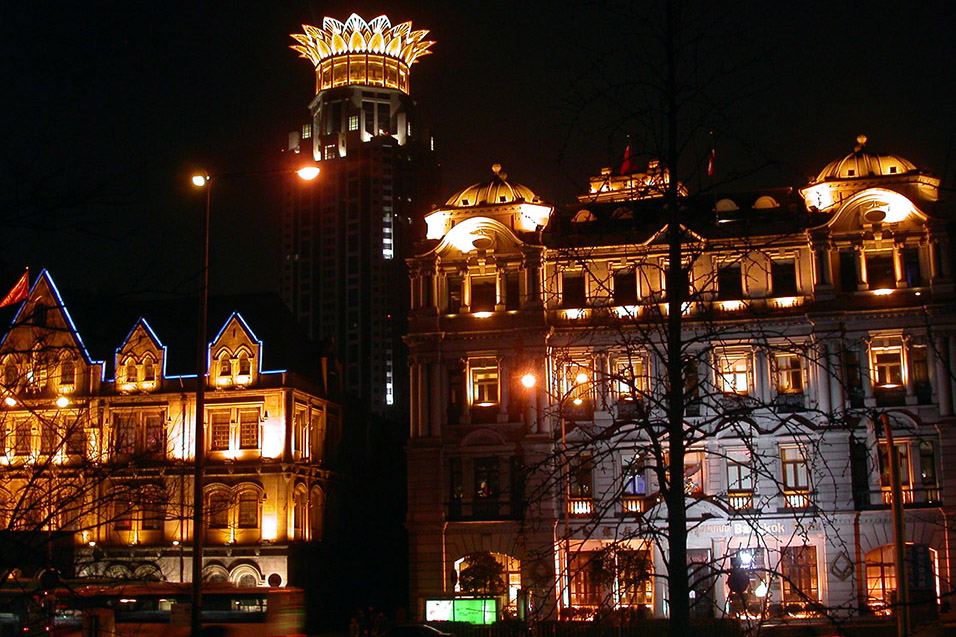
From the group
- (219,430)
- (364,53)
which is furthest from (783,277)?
(364,53)

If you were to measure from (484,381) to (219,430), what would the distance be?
16.6 meters

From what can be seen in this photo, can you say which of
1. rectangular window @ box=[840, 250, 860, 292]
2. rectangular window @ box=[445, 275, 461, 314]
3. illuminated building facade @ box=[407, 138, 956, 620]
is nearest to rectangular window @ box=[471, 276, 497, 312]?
illuminated building facade @ box=[407, 138, 956, 620]

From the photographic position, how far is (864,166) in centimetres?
5784

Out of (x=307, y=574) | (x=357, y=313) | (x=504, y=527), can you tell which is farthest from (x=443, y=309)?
(x=357, y=313)

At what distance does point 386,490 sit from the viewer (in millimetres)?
78750

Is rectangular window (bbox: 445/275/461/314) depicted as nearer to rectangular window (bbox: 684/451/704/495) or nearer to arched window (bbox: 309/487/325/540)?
rectangular window (bbox: 684/451/704/495)

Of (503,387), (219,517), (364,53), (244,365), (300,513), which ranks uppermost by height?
(364,53)

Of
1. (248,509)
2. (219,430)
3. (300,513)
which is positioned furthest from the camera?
(219,430)

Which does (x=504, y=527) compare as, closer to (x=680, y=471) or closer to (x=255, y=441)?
(x=255, y=441)

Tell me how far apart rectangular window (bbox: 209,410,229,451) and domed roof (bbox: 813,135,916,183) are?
114 ft

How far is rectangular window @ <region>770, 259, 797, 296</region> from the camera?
2288 inches

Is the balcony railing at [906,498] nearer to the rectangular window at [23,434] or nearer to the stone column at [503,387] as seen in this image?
the stone column at [503,387]

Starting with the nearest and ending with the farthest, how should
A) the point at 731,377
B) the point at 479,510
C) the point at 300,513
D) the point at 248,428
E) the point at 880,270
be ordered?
the point at 731,377 < the point at 880,270 < the point at 479,510 < the point at 300,513 < the point at 248,428

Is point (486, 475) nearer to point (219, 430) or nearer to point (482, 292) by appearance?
point (482, 292)
